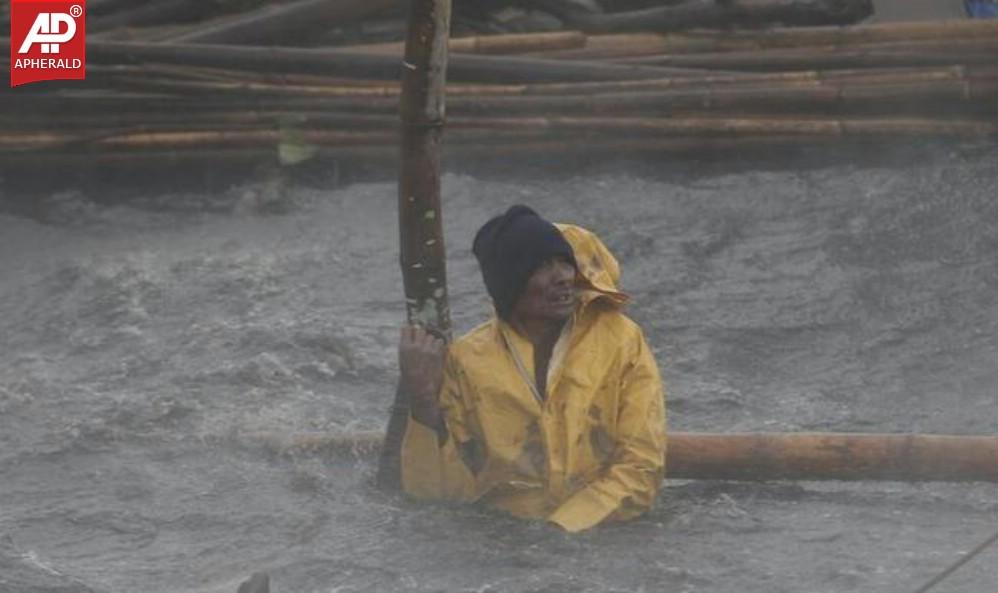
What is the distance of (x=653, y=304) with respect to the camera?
9.26 m

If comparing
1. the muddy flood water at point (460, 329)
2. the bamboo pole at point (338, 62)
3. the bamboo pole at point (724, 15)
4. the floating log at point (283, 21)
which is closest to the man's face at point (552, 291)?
the muddy flood water at point (460, 329)

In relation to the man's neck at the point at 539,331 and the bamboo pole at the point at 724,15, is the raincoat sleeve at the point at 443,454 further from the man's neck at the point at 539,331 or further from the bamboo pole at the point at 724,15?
the bamboo pole at the point at 724,15

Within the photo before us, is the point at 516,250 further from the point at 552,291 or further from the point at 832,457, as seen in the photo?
the point at 832,457

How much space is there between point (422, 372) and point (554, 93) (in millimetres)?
4187

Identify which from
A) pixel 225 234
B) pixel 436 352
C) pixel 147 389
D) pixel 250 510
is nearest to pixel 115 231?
pixel 225 234

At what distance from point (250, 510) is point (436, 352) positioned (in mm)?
Result: 1083

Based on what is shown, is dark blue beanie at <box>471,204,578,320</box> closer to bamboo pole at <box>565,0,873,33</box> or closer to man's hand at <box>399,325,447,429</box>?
man's hand at <box>399,325,447,429</box>

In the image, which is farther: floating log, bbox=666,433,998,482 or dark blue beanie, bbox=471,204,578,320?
floating log, bbox=666,433,998,482

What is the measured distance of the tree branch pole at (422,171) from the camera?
6.30m

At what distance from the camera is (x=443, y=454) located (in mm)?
6457

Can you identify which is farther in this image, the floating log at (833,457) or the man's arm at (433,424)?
the floating log at (833,457)

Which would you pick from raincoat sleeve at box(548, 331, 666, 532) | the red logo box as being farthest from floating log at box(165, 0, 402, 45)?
raincoat sleeve at box(548, 331, 666, 532)

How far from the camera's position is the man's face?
622 centimetres

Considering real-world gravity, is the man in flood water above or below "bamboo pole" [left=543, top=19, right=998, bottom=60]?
below
